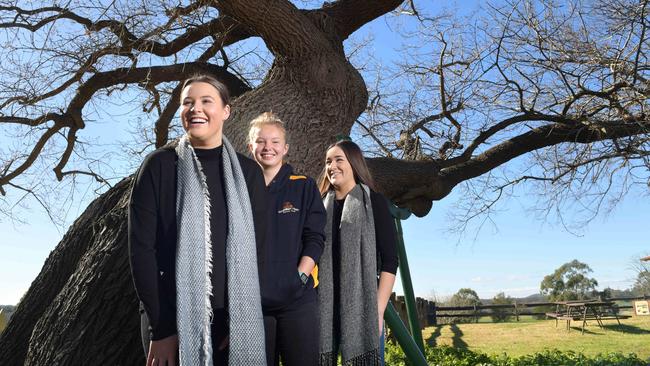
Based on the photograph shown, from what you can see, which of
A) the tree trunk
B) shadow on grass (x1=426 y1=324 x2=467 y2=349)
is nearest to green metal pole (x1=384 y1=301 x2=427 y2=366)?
the tree trunk

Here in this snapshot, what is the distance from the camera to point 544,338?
1806 centimetres

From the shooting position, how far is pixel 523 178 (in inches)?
411

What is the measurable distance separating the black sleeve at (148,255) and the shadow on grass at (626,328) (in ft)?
68.6

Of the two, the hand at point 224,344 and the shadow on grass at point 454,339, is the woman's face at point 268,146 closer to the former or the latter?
the hand at point 224,344

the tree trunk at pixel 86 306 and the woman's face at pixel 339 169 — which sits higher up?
the woman's face at pixel 339 169

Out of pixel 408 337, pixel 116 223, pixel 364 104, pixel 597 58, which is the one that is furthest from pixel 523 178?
pixel 116 223

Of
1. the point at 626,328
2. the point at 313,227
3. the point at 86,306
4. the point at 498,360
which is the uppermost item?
the point at 313,227

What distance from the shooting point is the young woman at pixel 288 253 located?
8.60 feet

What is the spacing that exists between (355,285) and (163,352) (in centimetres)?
128

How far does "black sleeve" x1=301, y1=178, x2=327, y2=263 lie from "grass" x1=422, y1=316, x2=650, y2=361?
41.0ft

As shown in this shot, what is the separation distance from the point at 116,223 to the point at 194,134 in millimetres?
2547

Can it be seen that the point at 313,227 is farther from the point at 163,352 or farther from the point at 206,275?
the point at 163,352

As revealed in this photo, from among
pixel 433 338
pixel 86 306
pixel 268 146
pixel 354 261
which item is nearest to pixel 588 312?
pixel 433 338

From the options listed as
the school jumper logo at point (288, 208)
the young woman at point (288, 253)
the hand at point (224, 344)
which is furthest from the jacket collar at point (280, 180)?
the hand at point (224, 344)
